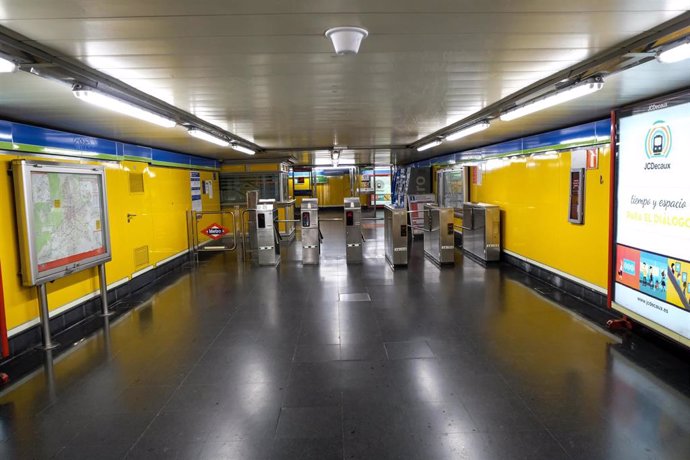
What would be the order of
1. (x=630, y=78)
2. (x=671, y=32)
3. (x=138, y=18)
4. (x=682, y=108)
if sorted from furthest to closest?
(x=682, y=108), (x=630, y=78), (x=671, y=32), (x=138, y=18)

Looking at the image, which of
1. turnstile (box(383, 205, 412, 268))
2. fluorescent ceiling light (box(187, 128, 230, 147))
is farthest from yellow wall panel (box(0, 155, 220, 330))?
turnstile (box(383, 205, 412, 268))

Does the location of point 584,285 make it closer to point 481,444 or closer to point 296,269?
point 481,444

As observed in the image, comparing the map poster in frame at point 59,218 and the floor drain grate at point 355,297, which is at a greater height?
the map poster in frame at point 59,218

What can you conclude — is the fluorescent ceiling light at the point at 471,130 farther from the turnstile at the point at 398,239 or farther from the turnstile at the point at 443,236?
the turnstile at the point at 398,239

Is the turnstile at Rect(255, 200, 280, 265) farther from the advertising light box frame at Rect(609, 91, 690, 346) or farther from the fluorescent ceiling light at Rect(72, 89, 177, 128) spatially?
the advertising light box frame at Rect(609, 91, 690, 346)

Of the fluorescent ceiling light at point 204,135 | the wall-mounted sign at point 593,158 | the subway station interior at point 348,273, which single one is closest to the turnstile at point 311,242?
the subway station interior at point 348,273

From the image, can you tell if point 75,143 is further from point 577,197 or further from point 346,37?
point 577,197

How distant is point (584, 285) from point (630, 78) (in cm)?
326

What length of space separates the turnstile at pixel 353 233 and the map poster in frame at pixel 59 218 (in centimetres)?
468

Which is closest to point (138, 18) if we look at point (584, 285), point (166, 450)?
point (166, 450)

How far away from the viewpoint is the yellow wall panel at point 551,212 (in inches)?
217

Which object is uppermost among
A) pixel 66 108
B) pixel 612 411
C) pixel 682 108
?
pixel 66 108

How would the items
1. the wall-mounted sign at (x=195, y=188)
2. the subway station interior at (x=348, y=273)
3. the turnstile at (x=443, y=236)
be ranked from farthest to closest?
the wall-mounted sign at (x=195, y=188), the turnstile at (x=443, y=236), the subway station interior at (x=348, y=273)

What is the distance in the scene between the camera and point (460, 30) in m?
2.58
